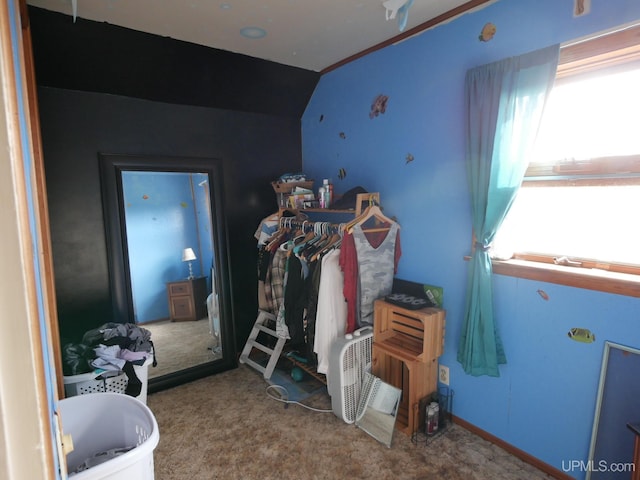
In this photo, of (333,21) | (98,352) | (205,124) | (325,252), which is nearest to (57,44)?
(205,124)

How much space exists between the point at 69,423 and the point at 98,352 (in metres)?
0.64

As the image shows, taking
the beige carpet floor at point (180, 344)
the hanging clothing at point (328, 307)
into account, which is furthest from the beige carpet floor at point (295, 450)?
the hanging clothing at point (328, 307)

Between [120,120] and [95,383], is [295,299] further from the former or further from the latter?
[120,120]

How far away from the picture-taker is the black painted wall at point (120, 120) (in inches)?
88.0

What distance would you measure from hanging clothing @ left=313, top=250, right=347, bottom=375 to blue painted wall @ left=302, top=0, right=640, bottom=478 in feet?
1.69

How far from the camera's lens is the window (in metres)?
1.59

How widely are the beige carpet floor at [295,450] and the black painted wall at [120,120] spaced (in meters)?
0.93

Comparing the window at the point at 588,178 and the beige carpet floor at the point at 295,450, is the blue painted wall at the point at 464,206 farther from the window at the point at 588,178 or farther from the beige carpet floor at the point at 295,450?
the beige carpet floor at the point at 295,450

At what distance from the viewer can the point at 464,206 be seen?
83.6 inches

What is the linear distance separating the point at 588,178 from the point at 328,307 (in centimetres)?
162

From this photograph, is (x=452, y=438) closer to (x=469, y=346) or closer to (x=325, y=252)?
(x=469, y=346)

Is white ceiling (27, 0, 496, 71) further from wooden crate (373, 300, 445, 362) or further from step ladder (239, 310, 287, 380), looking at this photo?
step ladder (239, 310, 287, 380)

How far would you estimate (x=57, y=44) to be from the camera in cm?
210

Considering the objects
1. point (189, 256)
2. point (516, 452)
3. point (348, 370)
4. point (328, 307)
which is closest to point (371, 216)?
point (328, 307)
